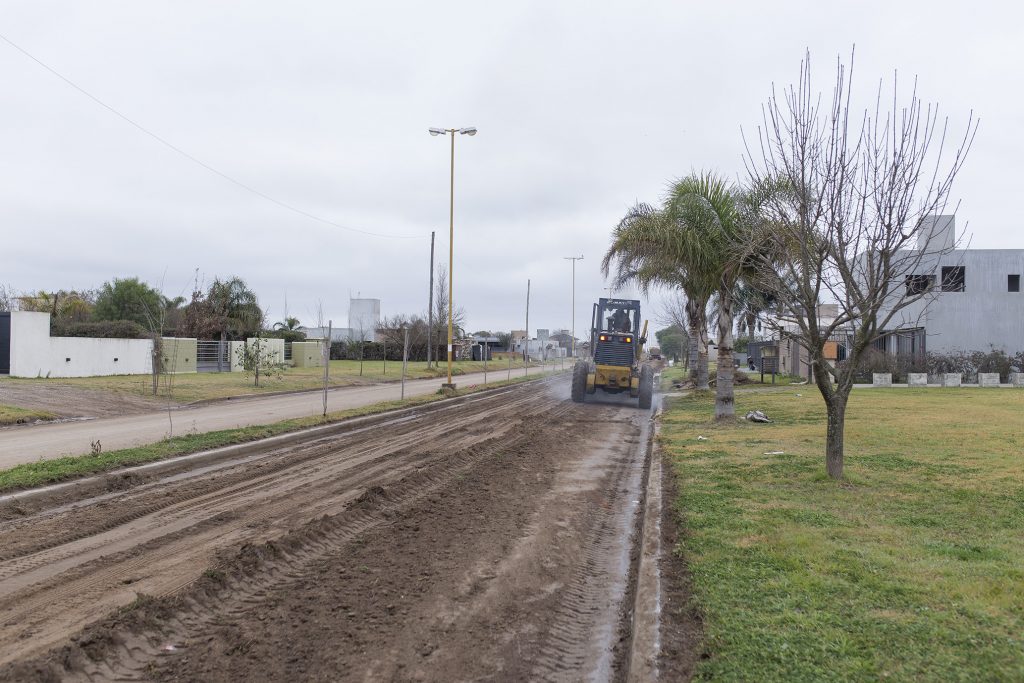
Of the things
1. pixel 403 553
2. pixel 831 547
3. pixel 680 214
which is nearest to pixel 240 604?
pixel 403 553

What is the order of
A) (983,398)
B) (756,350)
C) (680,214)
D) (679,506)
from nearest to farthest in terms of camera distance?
(679,506) < (680,214) < (983,398) < (756,350)

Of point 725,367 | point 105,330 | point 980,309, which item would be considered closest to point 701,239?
point 725,367

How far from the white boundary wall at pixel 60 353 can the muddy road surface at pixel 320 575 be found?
23623mm

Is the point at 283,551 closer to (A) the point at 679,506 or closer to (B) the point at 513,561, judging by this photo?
(B) the point at 513,561

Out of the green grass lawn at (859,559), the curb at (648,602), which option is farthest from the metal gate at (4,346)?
the curb at (648,602)

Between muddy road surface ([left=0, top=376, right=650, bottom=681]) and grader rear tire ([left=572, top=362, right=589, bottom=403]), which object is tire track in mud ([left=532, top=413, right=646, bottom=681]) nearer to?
muddy road surface ([left=0, top=376, right=650, bottom=681])

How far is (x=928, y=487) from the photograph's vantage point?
923 centimetres

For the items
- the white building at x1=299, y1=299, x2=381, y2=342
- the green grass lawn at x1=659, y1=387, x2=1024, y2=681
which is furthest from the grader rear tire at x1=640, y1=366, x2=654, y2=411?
the white building at x1=299, y1=299, x2=381, y2=342

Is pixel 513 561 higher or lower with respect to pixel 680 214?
lower

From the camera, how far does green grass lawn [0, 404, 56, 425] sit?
17219mm

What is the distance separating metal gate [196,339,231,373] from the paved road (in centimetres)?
1705

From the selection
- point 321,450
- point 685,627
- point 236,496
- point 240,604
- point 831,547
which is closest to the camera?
point 685,627

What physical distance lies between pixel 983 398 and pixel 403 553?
85.8 feet

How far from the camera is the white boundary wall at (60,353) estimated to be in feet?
98.4
